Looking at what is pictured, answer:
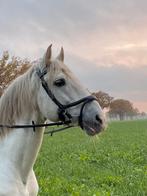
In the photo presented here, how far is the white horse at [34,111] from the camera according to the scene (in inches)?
179

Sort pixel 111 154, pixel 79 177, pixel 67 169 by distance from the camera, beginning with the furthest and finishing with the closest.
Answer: pixel 111 154 < pixel 67 169 < pixel 79 177

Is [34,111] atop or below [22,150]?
atop

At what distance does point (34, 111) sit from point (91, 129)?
0.64 metres

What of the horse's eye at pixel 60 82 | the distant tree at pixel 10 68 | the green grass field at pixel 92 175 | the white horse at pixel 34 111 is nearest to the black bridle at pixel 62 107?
the white horse at pixel 34 111

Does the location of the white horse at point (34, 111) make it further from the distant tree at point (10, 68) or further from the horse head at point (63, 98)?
the distant tree at point (10, 68)

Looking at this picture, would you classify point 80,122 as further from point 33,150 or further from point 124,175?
point 124,175

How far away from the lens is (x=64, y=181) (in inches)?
402

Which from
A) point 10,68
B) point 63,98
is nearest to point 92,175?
point 63,98

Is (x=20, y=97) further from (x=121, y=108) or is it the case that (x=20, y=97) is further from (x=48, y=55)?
(x=121, y=108)

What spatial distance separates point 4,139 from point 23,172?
409mm

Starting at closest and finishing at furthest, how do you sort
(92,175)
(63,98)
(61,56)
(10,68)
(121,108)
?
(63,98) < (61,56) < (92,175) < (10,68) < (121,108)

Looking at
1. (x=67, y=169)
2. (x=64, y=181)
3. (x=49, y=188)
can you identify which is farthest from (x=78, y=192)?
(x=67, y=169)

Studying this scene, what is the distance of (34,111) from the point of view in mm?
4715

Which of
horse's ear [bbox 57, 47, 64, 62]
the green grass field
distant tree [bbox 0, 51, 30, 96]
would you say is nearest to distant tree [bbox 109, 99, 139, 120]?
distant tree [bbox 0, 51, 30, 96]
